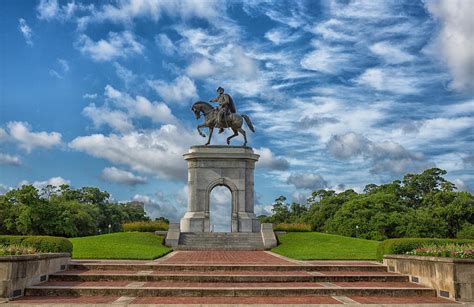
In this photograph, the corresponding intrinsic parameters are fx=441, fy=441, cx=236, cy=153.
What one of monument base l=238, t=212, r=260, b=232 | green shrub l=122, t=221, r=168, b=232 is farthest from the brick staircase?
green shrub l=122, t=221, r=168, b=232

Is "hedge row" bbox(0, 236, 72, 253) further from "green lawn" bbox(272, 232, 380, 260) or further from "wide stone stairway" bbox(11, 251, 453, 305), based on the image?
"green lawn" bbox(272, 232, 380, 260)

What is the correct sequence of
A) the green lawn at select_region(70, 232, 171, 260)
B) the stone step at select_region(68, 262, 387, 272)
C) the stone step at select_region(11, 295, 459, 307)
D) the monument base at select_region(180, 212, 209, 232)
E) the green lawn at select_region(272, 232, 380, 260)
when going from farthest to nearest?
1. the monument base at select_region(180, 212, 209, 232)
2. the green lawn at select_region(272, 232, 380, 260)
3. the green lawn at select_region(70, 232, 171, 260)
4. the stone step at select_region(68, 262, 387, 272)
5. the stone step at select_region(11, 295, 459, 307)

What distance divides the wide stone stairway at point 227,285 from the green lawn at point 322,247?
148 inches

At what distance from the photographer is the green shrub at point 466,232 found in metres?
48.3

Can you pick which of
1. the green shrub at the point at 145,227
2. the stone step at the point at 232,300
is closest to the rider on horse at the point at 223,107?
the green shrub at the point at 145,227

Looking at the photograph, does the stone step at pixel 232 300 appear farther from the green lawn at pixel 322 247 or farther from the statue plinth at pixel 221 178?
the statue plinth at pixel 221 178

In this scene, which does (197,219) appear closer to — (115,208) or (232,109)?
(232,109)

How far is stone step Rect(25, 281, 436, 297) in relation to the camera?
12.0 meters

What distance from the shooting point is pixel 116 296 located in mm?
11844

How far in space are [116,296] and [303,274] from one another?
5854mm

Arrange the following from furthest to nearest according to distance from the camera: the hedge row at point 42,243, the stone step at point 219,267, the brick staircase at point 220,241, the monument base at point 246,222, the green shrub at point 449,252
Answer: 1. the monument base at point 246,222
2. the brick staircase at point 220,241
3. the hedge row at point 42,243
4. the stone step at point 219,267
5. the green shrub at point 449,252

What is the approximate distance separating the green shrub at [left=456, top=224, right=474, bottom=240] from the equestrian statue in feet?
99.8

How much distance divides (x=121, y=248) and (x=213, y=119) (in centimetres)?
1389

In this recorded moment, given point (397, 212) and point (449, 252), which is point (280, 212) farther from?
point (449, 252)
